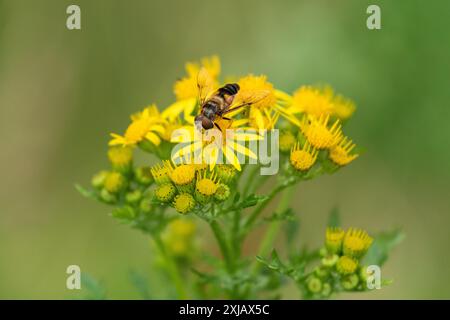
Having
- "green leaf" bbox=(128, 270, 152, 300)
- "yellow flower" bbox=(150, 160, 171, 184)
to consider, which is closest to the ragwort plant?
"yellow flower" bbox=(150, 160, 171, 184)

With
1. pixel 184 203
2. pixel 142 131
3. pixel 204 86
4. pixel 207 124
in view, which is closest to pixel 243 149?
pixel 207 124

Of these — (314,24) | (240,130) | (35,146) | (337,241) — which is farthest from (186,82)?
(35,146)

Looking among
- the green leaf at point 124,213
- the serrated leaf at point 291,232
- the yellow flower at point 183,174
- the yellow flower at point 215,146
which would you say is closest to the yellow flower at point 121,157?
the green leaf at point 124,213

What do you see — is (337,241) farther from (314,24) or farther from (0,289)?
(0,289)

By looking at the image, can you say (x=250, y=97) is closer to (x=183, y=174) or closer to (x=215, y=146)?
(x=215, y=146)

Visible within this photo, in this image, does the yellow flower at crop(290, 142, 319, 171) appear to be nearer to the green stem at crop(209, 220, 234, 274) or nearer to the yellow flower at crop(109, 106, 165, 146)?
the green stem at crop(209, 220, 234, 274)

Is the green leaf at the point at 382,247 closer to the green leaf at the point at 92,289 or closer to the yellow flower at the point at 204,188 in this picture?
the yellow flower at the point at 204,188
